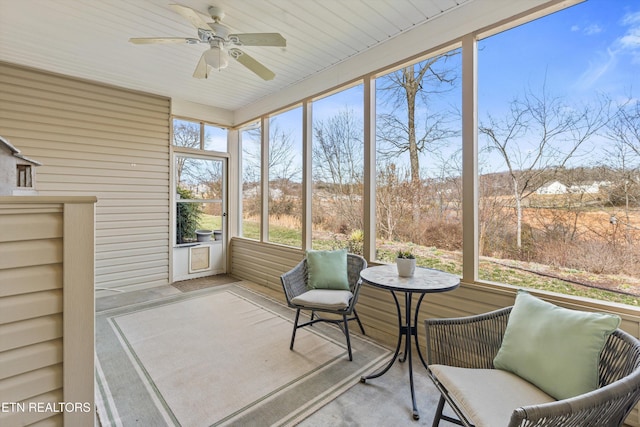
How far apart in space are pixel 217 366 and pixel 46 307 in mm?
1547

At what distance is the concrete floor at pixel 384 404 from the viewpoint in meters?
1.73

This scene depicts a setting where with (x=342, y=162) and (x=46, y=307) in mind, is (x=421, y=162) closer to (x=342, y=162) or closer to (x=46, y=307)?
(x=342, y=162)

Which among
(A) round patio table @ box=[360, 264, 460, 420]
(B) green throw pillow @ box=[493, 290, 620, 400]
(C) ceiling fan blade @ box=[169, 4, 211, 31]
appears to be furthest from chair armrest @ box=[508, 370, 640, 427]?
(C) ceiling fan blade @ box=[169, 4, 211, 31]

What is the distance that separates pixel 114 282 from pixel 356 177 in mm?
3724

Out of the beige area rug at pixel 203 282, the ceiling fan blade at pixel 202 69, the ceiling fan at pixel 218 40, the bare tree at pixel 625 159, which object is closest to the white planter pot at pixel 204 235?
the beige area rug at pixel 203 282

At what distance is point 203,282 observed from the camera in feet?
15.6

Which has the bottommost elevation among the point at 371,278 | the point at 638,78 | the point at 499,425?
the point at 499,425

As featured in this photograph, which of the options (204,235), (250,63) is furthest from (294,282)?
(204,235)

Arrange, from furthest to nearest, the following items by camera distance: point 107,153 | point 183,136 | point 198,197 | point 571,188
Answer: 1. point 198,197
2. point 183,136
3. point 107,153
4. point 571,188

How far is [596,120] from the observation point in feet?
6.40

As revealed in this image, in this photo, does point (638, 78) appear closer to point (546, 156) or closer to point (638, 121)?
point (638, 121)

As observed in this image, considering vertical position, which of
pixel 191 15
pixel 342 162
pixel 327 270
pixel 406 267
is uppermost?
pixel 191 15

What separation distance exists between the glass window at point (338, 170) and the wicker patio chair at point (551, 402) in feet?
6.06

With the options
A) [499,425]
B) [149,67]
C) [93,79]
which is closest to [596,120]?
[499,425]
